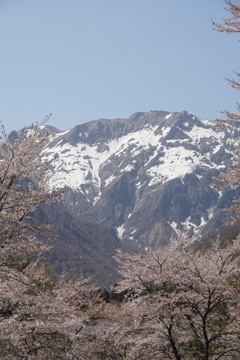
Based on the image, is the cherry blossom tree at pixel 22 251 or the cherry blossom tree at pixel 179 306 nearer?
the cherry blossom tree at pixel 22 251

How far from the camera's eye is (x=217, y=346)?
1532 cm

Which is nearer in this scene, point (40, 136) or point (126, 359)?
point (40, 136)

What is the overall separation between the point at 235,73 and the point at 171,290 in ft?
32.1

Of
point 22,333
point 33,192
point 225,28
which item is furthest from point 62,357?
point 225,28

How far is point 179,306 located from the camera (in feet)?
50.6

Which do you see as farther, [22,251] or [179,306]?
[179,306]

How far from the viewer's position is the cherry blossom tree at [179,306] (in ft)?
48.2

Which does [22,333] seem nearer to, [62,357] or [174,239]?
[62,357]

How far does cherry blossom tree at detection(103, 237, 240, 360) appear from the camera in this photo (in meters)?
14.7

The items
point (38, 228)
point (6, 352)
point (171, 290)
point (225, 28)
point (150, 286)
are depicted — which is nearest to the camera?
point (6, 352)

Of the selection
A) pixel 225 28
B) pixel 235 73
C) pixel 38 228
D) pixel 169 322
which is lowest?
pixel 169 322

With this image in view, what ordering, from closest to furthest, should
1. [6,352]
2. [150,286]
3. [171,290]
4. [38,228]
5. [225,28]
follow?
[6,352] → [38,228] → [225,28] → [171,290] → [150,286]

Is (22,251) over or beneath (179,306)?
over

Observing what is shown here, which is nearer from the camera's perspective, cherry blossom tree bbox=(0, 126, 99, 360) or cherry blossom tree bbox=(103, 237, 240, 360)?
cherry blossom tree bbox=(0, 126, 99, 360)
